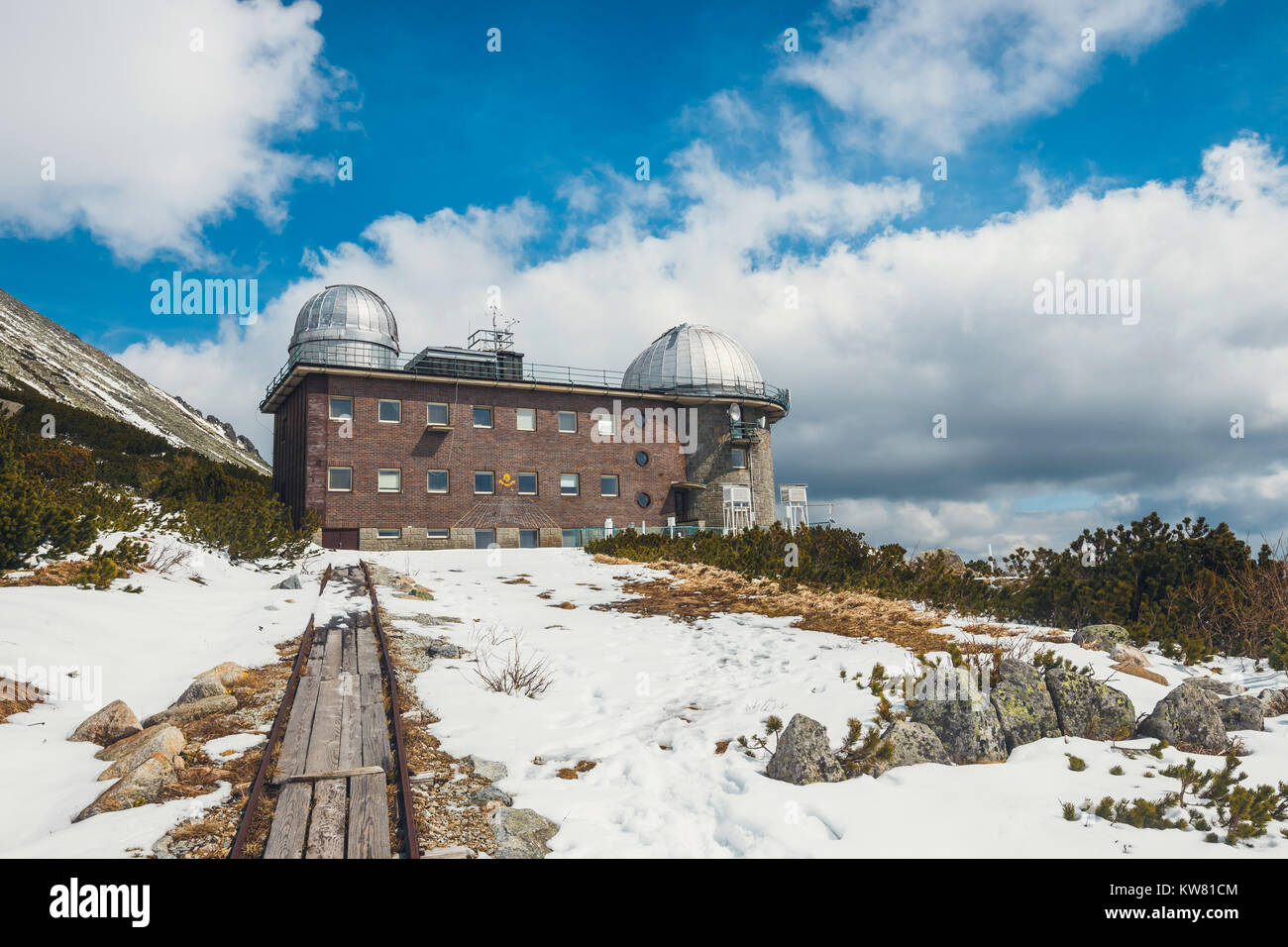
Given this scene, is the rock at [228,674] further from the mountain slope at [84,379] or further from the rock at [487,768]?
the mountain slope at [84,379]

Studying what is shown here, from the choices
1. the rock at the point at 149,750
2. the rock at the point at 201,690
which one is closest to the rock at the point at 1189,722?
the rock at the point at 149,750

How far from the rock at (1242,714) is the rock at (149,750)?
8225 millimetres

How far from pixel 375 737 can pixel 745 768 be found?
2.92 metres

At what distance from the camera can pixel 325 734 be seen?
581 cm

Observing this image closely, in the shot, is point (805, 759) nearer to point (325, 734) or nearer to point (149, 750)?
point (325, 734)

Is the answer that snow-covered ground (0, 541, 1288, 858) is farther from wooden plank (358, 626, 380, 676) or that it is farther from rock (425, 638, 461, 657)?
wooden plank (358, 626, 380, 676)

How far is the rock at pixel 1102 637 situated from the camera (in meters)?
9.59

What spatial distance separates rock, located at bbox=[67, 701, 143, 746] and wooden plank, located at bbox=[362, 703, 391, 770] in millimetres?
1809

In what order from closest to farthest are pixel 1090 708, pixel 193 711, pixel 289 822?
pixel 289 822
pixel 1090 708
pixel 193 711

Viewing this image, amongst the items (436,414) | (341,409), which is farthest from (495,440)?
(341,409)

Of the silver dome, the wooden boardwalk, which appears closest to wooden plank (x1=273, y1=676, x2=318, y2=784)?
the wooden boardwalk

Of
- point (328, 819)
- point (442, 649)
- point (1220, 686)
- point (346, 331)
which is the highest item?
point (346, 331)
